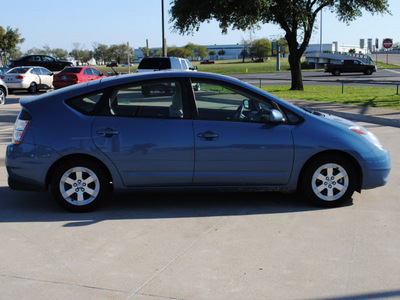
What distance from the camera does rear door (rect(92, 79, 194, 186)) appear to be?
17.4 ft

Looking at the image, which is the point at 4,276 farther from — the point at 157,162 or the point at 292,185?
the point at 292,185

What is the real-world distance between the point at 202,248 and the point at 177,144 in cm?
139

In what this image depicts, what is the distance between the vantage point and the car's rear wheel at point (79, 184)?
5.32 m

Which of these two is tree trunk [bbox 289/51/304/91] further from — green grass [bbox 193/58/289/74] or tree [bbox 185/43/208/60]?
tree [bbox 185/43/208/60]

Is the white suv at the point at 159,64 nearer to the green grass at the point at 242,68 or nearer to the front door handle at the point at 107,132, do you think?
the front door handle at the point at 107,132

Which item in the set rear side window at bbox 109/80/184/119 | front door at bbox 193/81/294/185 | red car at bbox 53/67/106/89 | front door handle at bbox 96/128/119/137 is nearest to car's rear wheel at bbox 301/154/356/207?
front door at bbox 193/81/294/185

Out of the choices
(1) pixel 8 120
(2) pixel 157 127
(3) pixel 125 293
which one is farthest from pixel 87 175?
(1) pixel 8 120

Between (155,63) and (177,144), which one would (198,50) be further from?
(177,144)

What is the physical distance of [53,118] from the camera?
5.32m

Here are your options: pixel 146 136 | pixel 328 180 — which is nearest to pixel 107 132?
pixel 146 136

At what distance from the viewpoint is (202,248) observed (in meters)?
4.39

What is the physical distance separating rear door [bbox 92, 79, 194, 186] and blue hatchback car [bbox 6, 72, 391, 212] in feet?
0.04

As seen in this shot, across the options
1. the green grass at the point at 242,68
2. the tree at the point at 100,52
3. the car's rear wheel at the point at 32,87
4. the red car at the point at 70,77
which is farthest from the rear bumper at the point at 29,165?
the tree at the point at 100,52

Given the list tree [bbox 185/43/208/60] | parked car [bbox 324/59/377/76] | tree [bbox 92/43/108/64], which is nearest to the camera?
parked car [bbox 324/59/377/76]
